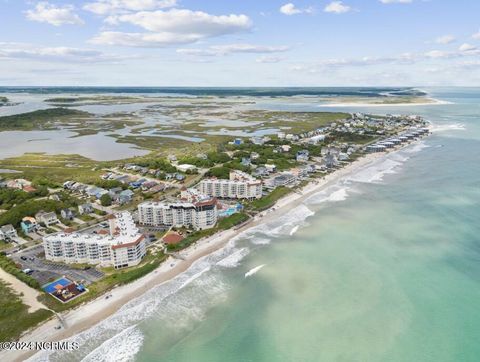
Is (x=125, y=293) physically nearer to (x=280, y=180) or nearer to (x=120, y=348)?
(x=120, y=348)

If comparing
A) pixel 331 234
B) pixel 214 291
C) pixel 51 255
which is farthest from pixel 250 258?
pixel 51 255

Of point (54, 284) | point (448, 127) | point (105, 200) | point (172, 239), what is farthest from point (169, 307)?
point (448, 127)

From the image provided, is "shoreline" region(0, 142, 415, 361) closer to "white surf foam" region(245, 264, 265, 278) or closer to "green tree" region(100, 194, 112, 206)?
"white surf foam" region(245, 264, 265, 278)

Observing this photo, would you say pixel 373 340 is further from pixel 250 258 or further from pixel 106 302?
pixel 106 302

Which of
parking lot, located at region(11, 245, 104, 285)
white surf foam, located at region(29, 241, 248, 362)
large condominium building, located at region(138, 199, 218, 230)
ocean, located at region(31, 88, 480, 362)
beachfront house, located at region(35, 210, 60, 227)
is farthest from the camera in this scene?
beachfront house, located at region(35, 210, 60, 227)

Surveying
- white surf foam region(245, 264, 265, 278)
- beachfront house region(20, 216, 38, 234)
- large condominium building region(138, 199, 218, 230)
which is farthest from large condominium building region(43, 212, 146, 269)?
white surf foam region(245, 264, 265, 278)

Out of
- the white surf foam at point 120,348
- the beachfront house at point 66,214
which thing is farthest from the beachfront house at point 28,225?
the white surf foam at point 120,348
